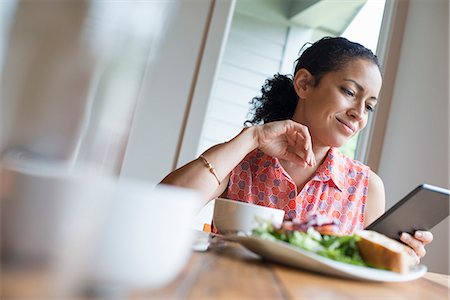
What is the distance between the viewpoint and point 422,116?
2309 mm

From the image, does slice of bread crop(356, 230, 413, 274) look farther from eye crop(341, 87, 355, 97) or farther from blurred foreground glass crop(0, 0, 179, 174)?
eye crop(341, 87, 355, 97)

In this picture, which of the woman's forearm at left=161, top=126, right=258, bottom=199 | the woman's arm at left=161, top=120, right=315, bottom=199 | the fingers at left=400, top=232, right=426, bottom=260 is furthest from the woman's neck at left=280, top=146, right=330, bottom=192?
the fingers at left=400, top=232, right=426, bottom=260

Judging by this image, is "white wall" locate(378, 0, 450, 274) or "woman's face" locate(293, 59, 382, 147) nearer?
"woman's face" locate(293, 59, 382, 147)

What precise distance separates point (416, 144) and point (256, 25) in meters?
1.06

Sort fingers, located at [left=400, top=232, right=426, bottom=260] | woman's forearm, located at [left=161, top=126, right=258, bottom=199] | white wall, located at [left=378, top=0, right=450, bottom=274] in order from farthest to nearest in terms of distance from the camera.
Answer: white wall, located at [left=378, top=0, right=450, bottom=274]
woman's forearm, located at [left=161, top=126, right=258, bottom=199]
fingers, located at [left=400, top=232, right=426, bottom=260]

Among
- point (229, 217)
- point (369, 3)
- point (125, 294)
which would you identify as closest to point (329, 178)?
point (229, 217)

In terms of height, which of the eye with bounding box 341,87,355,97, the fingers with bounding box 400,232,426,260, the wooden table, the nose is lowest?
the wooden table

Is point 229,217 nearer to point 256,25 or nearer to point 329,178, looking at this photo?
point 329,178

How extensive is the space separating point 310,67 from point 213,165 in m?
0.59

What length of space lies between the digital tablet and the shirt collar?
49cm

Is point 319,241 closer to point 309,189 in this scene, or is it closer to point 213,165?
point 213,165

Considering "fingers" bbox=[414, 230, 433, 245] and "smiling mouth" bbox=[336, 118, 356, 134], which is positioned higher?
"smiling mouth" bbox=[336, 118, 356, 134]

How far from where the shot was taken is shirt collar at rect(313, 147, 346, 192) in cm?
148

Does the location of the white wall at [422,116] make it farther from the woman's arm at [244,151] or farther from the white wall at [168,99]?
the white wall at [168,99]
